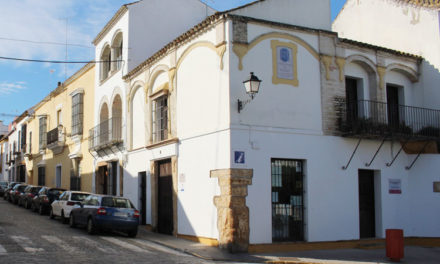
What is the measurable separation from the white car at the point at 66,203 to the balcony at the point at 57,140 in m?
11.0

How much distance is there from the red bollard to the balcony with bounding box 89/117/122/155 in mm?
12522

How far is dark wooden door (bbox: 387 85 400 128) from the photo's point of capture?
1694cm

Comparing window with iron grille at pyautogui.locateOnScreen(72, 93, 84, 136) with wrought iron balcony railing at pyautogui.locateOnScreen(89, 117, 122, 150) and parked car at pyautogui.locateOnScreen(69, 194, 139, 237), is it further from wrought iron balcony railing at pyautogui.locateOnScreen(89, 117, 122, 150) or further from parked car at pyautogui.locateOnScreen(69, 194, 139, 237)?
parked car at pyautogui.locateOnScreen(69, 194, 139, 237)

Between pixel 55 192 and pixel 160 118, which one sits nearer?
pixel 160 118

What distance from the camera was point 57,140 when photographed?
30688mm

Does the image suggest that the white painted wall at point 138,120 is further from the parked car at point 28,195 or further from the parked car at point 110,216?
the parked car at point 28,195

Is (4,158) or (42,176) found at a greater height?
(4,158)

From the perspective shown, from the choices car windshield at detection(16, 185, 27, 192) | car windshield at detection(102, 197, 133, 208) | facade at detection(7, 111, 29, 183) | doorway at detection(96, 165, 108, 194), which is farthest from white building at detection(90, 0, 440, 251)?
facade at detection(7, 111, 29, 183)

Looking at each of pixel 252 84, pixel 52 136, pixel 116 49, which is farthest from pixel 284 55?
pixel 52 136

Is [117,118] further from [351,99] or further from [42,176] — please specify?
[42,176]

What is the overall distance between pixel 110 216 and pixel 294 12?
8.82 m

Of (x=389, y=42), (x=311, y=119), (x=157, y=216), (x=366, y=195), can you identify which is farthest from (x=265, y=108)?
(x=389, y=42)

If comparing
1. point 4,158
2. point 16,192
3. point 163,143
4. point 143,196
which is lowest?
point 16,192

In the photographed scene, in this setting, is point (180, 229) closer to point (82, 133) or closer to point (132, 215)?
point (132, 215)
